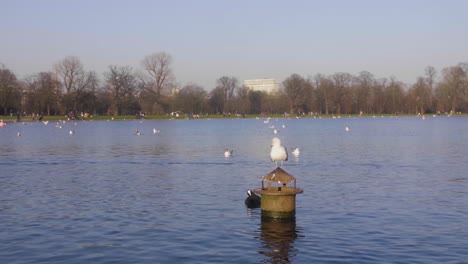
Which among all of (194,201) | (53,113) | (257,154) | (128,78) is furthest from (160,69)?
(194,201)

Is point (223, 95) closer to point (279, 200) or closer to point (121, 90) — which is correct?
point (121, 90)

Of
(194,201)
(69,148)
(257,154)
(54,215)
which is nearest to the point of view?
(54,215)

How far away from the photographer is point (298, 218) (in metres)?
17.4

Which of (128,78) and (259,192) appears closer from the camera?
(259,192)

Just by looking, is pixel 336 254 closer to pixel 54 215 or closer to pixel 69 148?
pixel 54 215

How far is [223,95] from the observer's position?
171250mm

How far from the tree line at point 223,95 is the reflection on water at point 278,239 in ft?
336

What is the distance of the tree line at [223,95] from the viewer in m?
123

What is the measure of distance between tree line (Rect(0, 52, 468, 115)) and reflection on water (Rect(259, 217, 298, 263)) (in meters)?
102

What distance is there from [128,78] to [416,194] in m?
119

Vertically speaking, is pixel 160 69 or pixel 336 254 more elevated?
pixel 160 69

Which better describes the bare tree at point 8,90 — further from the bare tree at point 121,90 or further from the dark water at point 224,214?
the dark water at point 224,214

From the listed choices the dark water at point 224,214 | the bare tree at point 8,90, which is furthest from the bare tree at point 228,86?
the dark water at point 224,214

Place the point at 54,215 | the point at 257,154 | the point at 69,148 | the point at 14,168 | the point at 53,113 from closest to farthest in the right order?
the point at 54,215 < the point at 14,168 < the point at 257,154 < the point at 69,148 < the point at 53,113
